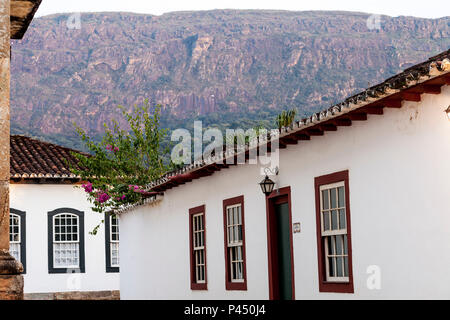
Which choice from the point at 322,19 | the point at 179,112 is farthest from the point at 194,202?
the point at 322,19

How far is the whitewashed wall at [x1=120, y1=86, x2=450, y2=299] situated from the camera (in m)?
8.21

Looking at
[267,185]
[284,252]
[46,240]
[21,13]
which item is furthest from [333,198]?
[46,240]

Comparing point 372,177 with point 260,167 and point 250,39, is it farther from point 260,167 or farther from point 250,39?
point 250,39

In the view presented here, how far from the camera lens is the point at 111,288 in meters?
27.0

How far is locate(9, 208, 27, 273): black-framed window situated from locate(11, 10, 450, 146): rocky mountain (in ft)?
215

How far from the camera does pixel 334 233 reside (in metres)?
10.4

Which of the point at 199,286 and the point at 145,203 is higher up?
the point at 145,203

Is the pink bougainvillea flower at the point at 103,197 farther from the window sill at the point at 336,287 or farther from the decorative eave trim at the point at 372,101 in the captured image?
the window sill at the point at 336,287

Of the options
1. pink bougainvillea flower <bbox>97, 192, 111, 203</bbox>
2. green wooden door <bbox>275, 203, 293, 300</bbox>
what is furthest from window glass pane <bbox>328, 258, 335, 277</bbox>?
pink bougainvillea flower <bbox>97, 192, 111, 203</bbox>

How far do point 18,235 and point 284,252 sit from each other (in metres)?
16.1

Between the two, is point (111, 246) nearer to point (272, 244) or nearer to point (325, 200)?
point (272, 244)

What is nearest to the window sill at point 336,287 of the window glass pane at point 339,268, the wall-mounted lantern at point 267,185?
the window glass pane at point 339,268

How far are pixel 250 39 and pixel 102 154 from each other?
346 ft

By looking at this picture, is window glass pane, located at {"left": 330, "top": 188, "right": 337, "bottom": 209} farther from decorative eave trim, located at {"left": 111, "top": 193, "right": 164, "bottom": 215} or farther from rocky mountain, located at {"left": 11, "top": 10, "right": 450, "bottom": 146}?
rocky mountain, located at {"left": 11, "top": 10, "right": 450, "bottom": 146}
